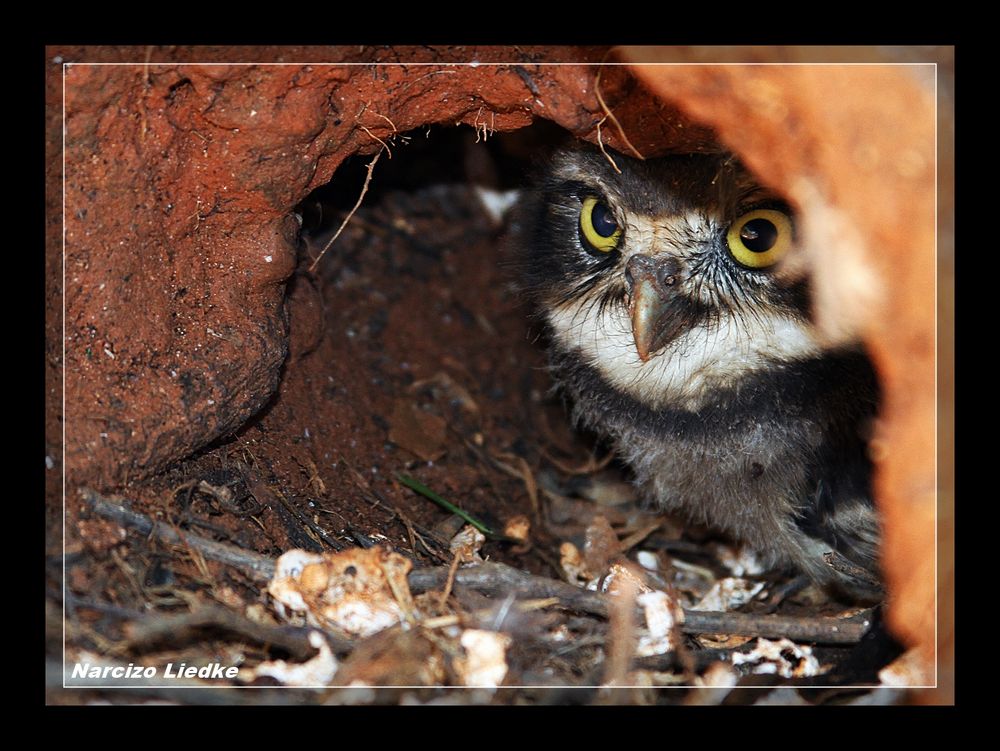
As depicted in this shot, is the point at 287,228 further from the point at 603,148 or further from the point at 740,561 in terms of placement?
the point at 740,561

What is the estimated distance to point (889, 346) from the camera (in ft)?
6.08

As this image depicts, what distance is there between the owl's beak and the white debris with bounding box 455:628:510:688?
3.10 ft

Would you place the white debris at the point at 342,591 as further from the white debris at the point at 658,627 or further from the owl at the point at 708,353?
the owl at the point at 708,353

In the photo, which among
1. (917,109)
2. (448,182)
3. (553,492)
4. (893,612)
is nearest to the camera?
(917,109)

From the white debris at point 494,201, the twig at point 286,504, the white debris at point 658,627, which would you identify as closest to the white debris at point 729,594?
the white debris at point 658,627

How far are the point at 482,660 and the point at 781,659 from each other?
1.01 metres

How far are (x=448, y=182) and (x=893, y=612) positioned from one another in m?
2.96

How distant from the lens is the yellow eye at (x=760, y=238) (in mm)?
2559

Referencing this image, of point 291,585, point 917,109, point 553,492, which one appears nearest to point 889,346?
point 917,109

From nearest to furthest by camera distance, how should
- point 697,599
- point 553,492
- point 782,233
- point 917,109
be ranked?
point 917,109 < point 782,233 < point 697,599 < point 553,492

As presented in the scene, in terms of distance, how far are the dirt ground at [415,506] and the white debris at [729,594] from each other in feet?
0.15

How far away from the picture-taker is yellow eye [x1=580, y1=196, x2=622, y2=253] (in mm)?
2869

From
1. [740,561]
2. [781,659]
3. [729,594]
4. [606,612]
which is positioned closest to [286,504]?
[606,612]

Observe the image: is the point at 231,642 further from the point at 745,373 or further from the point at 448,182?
the point at 448,182
